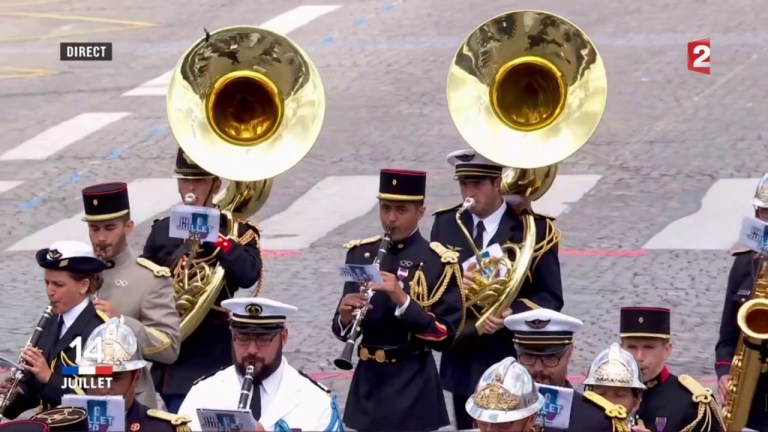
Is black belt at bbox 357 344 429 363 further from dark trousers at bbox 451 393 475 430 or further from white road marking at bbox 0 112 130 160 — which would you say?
white road marking at bbox 0 112 130 160

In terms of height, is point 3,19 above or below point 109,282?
above

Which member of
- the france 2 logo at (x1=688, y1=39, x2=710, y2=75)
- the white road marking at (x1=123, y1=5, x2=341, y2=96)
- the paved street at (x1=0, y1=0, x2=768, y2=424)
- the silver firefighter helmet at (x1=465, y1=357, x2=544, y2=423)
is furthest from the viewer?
the white road marking at (x1=123, y1=5, x2=341, y2=96)

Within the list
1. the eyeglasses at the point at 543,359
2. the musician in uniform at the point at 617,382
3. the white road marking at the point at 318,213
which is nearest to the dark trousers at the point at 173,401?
the eyeglasses at the point at 543,359

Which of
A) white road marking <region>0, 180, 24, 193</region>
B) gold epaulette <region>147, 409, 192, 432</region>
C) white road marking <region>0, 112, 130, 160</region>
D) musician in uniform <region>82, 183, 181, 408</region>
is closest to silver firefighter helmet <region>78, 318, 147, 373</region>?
gold epaulette <region>147, 409, 192, 432</region>

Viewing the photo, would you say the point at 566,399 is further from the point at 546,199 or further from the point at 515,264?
the point at 546,199

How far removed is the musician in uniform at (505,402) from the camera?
762 centimetres

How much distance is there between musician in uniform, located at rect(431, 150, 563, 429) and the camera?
1059 centimetres

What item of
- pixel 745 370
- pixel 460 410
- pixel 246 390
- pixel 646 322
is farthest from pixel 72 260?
pixel 745 370

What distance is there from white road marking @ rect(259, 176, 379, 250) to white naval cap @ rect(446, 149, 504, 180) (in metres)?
7.36

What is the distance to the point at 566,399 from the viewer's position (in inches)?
322

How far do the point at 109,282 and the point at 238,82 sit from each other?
1702 mm

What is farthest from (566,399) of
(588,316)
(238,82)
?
(588,316)

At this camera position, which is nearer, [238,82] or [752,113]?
[238,82]

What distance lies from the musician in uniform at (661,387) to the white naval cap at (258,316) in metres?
1.89
